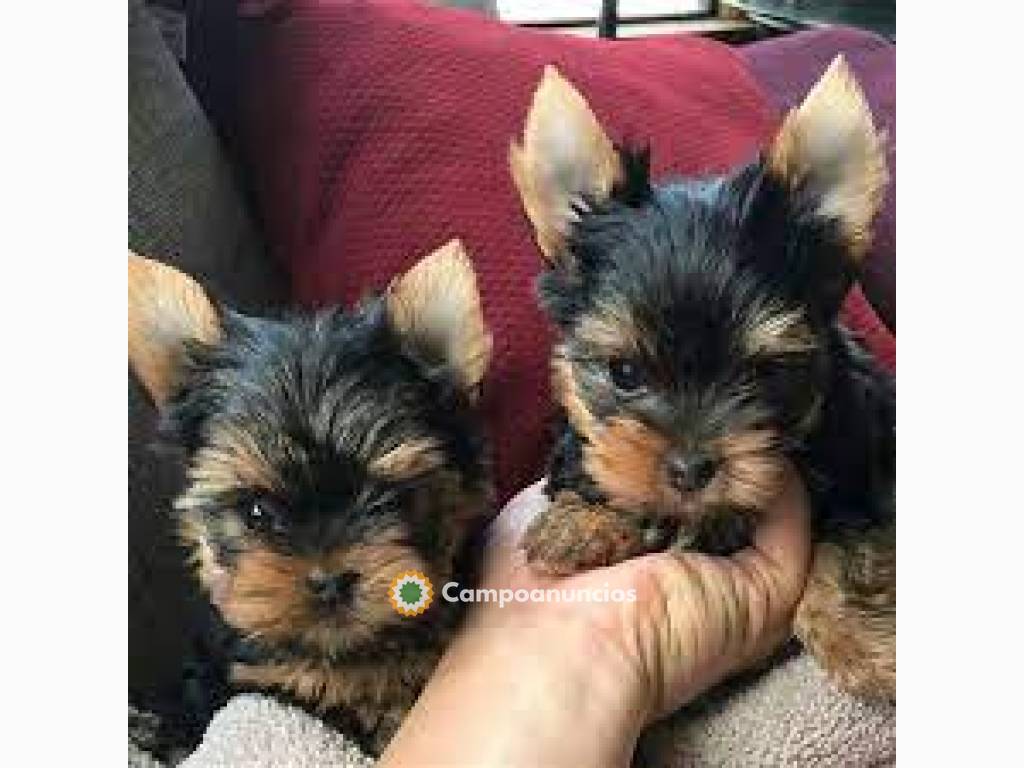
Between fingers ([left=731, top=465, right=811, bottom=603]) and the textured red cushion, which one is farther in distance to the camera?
the textured red cushion

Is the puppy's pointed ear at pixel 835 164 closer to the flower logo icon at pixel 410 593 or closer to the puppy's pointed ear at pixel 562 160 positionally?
the puppy's pointed ear at pixel 562 160

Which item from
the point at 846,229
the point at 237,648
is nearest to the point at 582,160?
the point at 846,229

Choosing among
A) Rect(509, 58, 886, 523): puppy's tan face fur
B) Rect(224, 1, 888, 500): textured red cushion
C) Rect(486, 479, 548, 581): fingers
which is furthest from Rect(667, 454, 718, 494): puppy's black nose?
Rect(224, 1, 888, 500): textured red cushion

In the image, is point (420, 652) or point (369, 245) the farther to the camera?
point (369, 245)

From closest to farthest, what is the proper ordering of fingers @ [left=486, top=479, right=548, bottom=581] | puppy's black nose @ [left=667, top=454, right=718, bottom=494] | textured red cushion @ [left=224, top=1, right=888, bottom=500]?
1. puppy's black nose @ [left=667, top=454, right=718, bottom=494]
2. fingers @ [left=486, top=479, right=548, bottom=581]
3. textured red cushion @ [left=224, top=1, right=888, bottom=500]

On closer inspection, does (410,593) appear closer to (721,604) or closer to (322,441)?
(322,441)

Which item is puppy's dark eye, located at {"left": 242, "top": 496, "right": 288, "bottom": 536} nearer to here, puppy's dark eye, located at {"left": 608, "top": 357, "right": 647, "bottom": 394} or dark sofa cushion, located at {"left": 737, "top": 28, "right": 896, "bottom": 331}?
puppy's dark eye, located at {"left": 608, "top": 357, "right": 647, "bottom": 394}

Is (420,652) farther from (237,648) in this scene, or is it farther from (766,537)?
(766,537)
